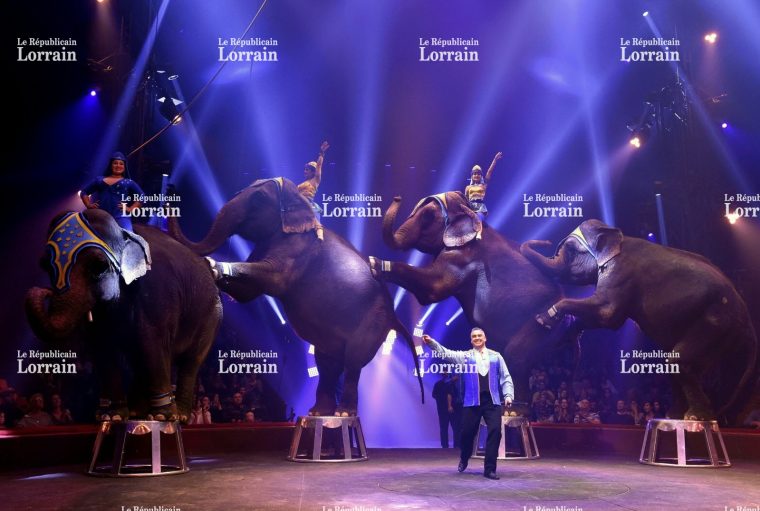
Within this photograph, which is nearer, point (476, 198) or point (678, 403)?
point (678, 403)

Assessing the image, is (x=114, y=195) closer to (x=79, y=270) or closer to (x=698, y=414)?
(x=79, y=270)

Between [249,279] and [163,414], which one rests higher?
[249,279]

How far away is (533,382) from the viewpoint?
11.4m

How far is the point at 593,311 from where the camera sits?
23.5ft

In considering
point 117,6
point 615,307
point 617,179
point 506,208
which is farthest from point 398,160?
point 615,307

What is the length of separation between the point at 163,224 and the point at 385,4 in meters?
4.38

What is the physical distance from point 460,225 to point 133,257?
3435 millimetres

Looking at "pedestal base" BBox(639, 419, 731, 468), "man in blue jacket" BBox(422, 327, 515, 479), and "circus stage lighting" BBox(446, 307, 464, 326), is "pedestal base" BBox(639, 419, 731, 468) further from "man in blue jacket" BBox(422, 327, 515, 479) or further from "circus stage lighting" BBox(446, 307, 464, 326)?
"circus stage lighting" BBox(446, 307, 464, 326)

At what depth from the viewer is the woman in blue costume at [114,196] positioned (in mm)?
6363

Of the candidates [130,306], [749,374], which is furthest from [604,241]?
[130,306]

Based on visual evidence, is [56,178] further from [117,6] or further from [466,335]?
[466,335]

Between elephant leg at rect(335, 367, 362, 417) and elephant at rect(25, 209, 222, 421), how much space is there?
144 centimetres

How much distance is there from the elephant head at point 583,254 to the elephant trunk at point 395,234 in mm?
1244

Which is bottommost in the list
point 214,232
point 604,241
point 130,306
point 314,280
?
point 130,306
